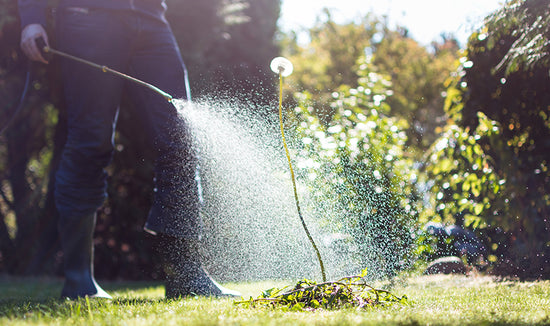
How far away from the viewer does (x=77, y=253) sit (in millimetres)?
2568

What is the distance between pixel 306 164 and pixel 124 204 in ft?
8.23

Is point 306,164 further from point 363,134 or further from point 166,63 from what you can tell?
point 166,63

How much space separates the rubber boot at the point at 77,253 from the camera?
2523 millimetres

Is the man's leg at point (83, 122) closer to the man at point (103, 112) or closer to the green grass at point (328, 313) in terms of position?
the man at point (103, 112)

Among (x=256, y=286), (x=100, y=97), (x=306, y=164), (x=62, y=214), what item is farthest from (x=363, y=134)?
(x=62, y=214)

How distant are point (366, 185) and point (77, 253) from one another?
157 cm

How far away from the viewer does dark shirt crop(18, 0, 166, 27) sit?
254 centimetres

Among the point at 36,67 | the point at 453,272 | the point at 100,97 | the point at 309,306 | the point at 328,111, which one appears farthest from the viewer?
the point at 36,67

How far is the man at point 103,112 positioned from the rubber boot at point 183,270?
10 mm

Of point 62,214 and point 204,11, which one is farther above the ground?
point 204,11

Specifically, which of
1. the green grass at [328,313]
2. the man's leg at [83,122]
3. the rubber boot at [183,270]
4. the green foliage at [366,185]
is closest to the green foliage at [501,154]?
the green foliage at [366,185]

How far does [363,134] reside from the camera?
3250mm

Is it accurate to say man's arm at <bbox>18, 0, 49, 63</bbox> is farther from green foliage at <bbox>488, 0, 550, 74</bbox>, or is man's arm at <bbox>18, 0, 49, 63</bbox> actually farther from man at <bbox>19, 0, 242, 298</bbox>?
green foliage at <bbox>488, 0, 550, 74</bbox>

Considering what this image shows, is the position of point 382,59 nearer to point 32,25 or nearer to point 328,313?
point 32,25
